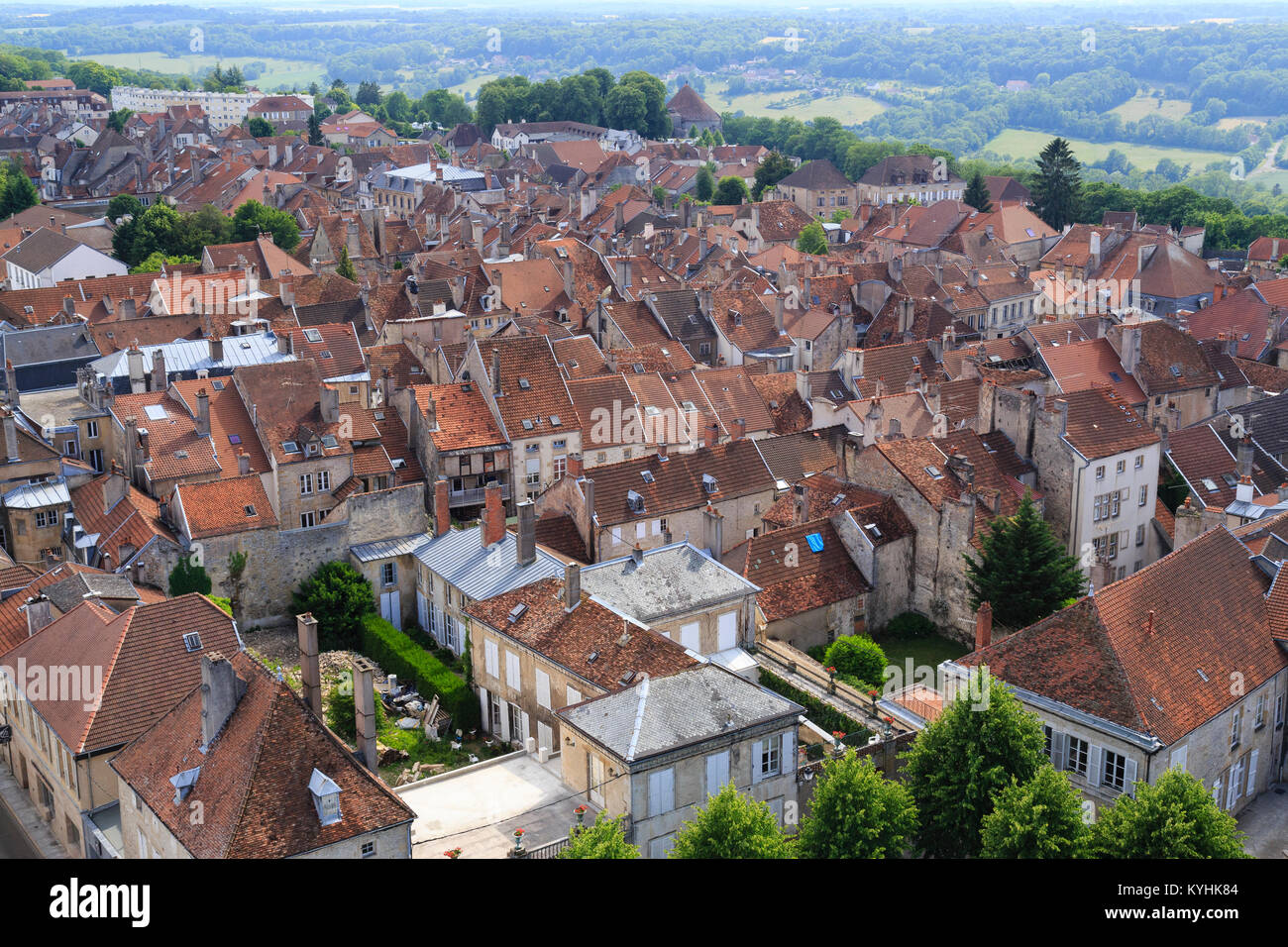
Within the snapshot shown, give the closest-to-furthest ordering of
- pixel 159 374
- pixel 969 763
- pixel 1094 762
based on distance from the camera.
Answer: pixel 969 763 → pixel 1094 762 → pixel 159 374

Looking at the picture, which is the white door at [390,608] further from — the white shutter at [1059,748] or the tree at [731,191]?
the tree at [731,191]

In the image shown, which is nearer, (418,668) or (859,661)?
(859,661)

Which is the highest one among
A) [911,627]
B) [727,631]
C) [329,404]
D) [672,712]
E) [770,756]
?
[329,404]

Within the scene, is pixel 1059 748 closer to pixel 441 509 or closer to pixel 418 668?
pixel 418 668

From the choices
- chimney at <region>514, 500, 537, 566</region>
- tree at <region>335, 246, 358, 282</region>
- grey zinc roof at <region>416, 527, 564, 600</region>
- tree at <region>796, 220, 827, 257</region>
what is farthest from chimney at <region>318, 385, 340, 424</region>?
tree at <region>796, 220, 827, 257</region>

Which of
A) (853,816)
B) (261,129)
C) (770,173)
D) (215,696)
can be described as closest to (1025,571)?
(853,816)

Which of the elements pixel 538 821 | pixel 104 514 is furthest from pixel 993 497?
pixel 104 514

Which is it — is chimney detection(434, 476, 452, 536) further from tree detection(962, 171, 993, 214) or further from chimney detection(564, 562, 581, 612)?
tree detection(962, 171, 993, 214)
